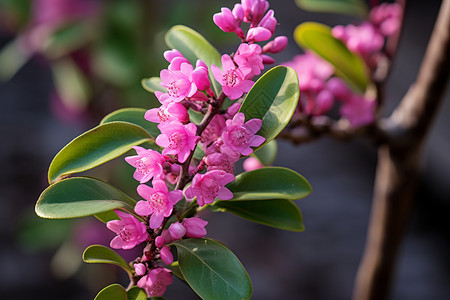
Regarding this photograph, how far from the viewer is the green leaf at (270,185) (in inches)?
16.4

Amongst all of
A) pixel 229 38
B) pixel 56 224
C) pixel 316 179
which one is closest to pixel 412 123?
pixel 229 38

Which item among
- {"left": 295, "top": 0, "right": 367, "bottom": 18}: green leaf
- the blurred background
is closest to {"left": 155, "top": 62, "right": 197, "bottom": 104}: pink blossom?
{"left": 295, "top": 0, "right": 367, "bottom": 18}: green leaf

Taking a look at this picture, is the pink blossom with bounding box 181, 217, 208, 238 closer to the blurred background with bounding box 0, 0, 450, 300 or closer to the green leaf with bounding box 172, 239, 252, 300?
the green leaf with bounding box 172, 239, 252, 300

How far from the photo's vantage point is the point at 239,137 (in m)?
0.40

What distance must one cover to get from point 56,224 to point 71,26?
27.9 inches

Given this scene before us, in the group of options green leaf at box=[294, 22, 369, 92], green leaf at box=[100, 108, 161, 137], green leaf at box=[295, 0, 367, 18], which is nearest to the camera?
green leaf at box=[100, 108, 161, 137]

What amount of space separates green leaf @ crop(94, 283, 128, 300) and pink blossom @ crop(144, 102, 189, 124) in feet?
0.48

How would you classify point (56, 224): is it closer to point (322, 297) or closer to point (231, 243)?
point (231, 243)

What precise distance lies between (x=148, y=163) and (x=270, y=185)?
114mm

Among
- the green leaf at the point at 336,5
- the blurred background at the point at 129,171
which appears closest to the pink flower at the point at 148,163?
the green leaf at the point at 336,5

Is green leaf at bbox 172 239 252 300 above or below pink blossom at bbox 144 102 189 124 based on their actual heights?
below

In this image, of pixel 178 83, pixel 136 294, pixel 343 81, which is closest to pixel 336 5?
pixel 343 81

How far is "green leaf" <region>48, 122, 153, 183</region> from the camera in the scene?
0.42m

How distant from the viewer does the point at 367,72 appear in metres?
0.78
